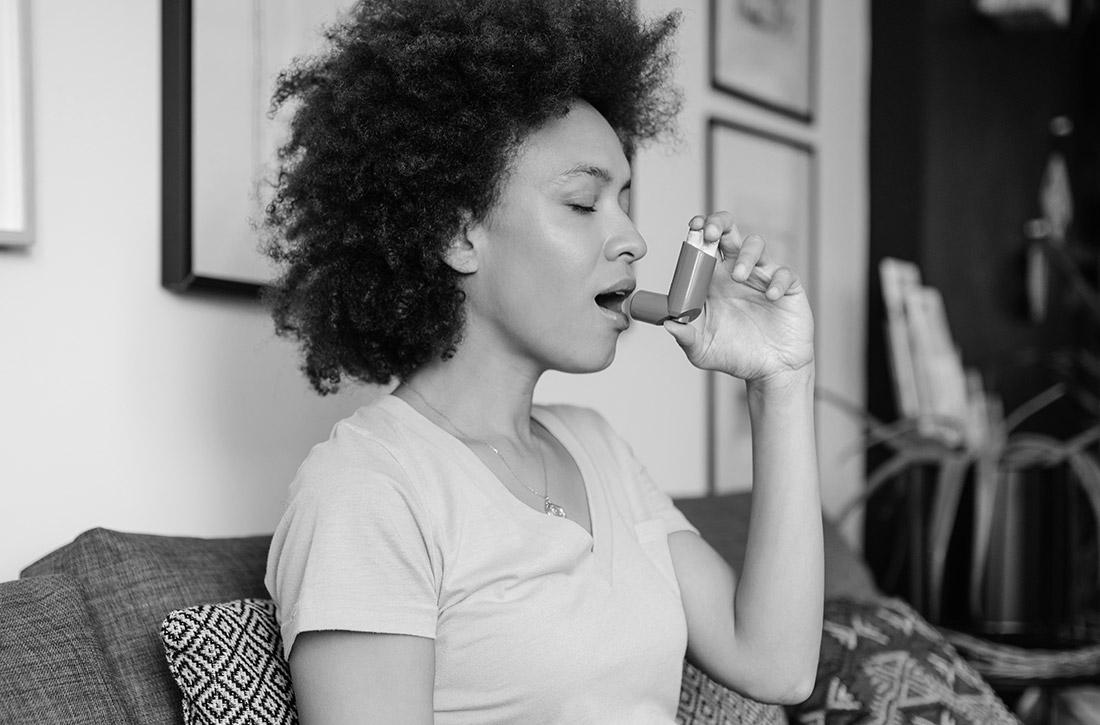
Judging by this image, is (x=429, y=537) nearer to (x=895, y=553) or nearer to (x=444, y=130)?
(x=444, y=130)

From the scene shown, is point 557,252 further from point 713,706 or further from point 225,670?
point 713,706

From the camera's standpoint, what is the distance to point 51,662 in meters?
1.05

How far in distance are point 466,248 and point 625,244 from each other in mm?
168

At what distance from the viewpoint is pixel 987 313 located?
3182 millimetres

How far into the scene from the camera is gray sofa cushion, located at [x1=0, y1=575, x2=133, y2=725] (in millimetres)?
1010

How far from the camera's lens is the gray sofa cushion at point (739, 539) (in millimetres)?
1933

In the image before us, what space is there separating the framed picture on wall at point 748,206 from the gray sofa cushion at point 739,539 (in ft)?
1.09

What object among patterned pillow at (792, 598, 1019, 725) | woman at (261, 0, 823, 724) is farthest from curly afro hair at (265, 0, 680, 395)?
patterned pillow at (792, 598, 1019, 725)

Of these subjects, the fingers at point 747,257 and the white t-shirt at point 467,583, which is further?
the fingers at point 747,257

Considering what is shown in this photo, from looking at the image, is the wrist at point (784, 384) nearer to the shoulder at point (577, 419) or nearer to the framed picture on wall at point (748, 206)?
the shoulder at point (577, 419)

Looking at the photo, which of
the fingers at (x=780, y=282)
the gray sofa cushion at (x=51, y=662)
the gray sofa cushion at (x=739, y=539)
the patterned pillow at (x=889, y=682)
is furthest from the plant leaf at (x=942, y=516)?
the gray sofa cushion at (x=51, y=662)

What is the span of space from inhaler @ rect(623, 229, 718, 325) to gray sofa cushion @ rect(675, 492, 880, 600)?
70 centimetres

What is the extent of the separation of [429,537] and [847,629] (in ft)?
2.70

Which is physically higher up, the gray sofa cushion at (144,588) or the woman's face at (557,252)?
the woman's face at (557,252)
